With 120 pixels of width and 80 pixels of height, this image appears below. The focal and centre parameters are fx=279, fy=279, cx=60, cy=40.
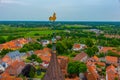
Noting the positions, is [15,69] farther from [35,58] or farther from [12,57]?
[12,57]

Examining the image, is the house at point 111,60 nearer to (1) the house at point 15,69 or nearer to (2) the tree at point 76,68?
(2) the tree at point 76,68

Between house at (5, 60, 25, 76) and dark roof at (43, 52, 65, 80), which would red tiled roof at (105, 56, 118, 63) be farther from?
dark roof at (43, 52, 65, 80)

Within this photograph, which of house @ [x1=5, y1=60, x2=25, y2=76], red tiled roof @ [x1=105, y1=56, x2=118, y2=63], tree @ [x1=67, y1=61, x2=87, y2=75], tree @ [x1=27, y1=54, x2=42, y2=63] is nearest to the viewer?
tree @ [x1=67, y1=61, x2=87, y2=75]

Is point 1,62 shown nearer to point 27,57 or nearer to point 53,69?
point 27,57

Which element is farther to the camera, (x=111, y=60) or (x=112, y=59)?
(x=112, y=59)

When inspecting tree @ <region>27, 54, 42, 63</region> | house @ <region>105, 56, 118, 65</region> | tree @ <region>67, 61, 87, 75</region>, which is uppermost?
tree @ <region>67, 61, 87, 75</region>

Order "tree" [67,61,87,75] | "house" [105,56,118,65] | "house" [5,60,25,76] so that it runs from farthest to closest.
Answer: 1. "house" [105,56,118,65]
2. "house" [5,60,25,76]
3. "tree" [67,61,87,75]

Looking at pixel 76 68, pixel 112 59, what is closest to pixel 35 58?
pixel 76 68

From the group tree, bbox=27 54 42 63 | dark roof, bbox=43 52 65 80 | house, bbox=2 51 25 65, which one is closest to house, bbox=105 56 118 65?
tree, bbox=27 54 42 63

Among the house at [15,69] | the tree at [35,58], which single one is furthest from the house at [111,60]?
the house at [15,69]

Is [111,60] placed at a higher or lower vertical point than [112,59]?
lower

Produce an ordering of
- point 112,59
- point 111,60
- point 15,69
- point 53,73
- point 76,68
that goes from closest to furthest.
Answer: point 53,73 < point 76,68 < point 15,69 < point 111,60 < point 112,59
